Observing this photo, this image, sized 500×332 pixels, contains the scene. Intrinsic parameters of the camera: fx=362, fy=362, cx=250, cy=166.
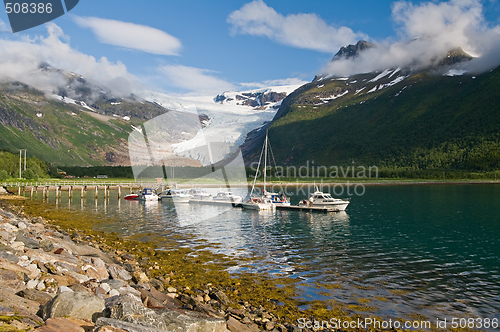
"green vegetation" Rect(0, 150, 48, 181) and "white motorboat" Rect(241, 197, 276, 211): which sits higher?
"green vegetation" Rect(0, 150, 48, 181)

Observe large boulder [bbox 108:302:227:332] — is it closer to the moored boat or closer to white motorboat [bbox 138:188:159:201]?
white motorboat [bbox 138:188:159:201]

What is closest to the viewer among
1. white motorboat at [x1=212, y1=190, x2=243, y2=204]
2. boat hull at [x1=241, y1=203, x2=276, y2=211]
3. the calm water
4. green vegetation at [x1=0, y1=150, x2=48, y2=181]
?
the calm water

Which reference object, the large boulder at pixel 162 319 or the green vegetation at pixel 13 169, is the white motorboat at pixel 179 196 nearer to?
the green vegetation at pixel 13 169

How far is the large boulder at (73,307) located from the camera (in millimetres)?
8344

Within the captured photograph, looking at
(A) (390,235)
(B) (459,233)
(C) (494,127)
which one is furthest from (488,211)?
(C) (494,127)

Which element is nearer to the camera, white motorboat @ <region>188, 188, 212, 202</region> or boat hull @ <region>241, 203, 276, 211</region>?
boat hull @ <region>241, 203, 276, 211</region>

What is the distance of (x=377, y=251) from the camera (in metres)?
26.3

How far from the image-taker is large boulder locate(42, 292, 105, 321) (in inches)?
328

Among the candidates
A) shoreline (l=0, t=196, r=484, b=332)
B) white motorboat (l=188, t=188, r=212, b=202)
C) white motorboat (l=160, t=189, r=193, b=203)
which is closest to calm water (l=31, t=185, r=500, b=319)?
shoreline (l=0, t=196, r=484, b=332)

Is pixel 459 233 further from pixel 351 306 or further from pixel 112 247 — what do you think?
pixel 112 247

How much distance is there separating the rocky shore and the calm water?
4454mm

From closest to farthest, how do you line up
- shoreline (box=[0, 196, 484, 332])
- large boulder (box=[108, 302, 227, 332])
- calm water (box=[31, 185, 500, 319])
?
large boulder (box=[108, 302, 227, 332]), shoreline (box=[0, 196, 484, 332]), calm water (box=[31, 185, 500, 319])

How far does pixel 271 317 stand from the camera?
13.4 meters

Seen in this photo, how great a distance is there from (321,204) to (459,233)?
2015 centimetres
